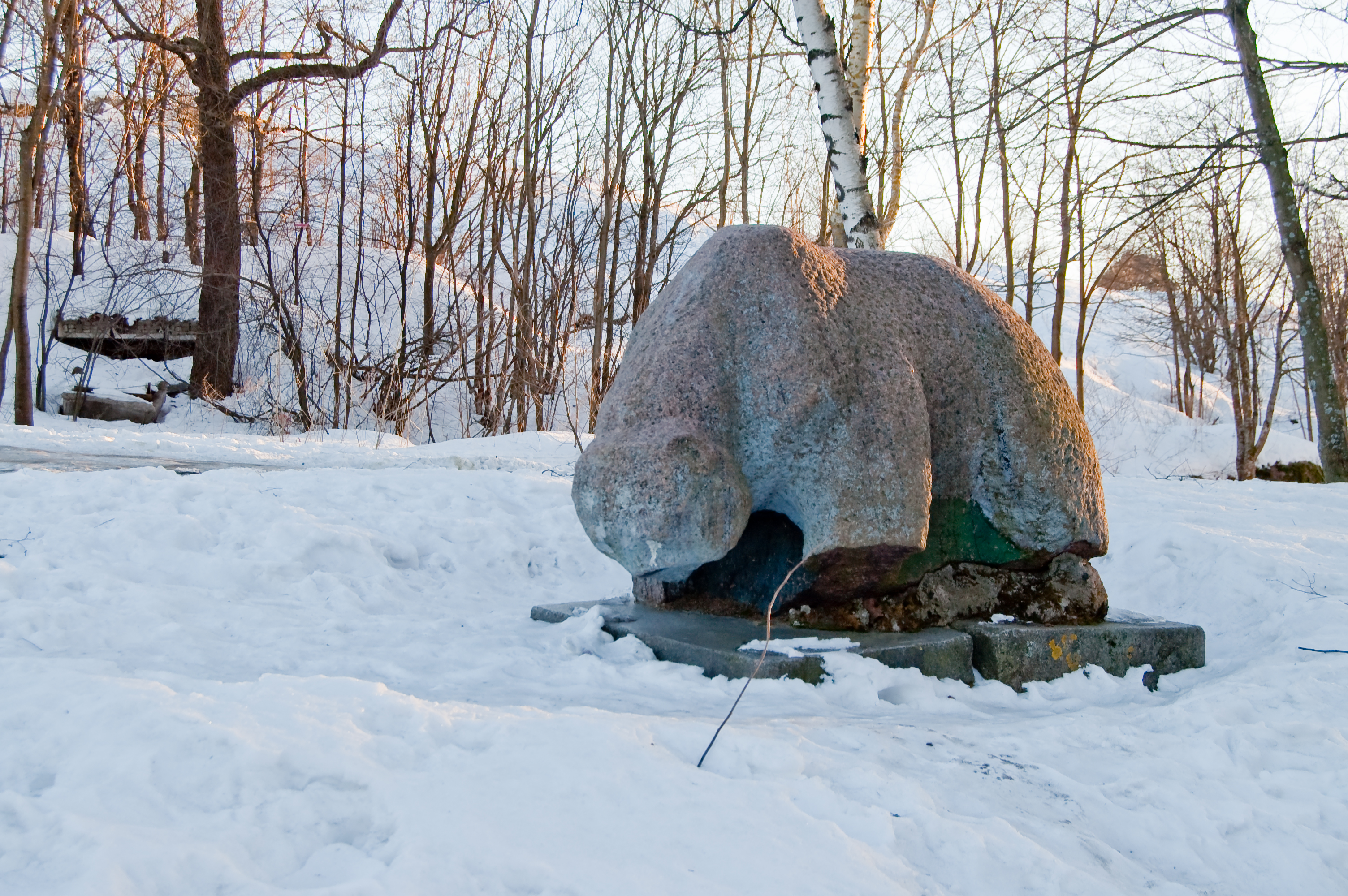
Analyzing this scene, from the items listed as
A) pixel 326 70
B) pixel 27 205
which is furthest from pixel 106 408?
pixel 326 70

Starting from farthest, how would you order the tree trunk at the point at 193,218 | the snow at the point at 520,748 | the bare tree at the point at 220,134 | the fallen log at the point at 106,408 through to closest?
the tree trunk at the point at 193,218
the bare tree at the point at 220,134
the fallen log at the point at 106,408
the snow at the point at 520,748

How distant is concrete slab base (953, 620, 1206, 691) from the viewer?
3168 millimetres

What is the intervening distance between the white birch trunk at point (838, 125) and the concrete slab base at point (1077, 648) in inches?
150

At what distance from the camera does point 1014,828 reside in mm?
1874

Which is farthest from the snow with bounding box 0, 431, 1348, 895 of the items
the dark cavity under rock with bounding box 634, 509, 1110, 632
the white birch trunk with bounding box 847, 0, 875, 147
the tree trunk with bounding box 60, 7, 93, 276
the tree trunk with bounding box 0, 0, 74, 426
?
the tree trunk with bounding box 60, 7, 93, 276

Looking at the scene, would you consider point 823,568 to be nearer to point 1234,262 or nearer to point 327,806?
point 327,806

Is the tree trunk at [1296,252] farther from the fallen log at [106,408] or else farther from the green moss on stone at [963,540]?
the fallen log at [106,408]

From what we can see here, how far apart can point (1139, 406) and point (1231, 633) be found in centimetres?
2049

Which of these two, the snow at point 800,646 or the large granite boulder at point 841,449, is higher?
the large granite boulder at point 841,449

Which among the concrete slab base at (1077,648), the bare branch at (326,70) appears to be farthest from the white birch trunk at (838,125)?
the bare branch at (326,70)

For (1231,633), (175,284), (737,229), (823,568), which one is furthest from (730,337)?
(175,284)

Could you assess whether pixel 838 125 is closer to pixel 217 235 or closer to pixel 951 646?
pixel 951 646

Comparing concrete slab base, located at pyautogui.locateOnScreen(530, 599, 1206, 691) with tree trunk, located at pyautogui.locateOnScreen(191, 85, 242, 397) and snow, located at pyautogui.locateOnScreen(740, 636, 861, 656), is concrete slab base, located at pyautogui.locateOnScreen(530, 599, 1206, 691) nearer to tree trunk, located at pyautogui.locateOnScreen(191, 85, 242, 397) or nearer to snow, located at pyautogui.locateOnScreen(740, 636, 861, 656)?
snow, located at pyautogui.locateOnScreen(740, 636, 861, 656)

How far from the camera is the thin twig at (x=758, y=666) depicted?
2064 mm
